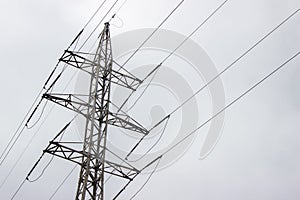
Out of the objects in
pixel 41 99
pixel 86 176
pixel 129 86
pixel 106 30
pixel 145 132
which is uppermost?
pixel 106 30

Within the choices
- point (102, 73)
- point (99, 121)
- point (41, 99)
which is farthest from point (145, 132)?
point (41, 99)

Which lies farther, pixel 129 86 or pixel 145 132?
pixel 129 86

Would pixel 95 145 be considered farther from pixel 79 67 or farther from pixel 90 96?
pixel 79 67

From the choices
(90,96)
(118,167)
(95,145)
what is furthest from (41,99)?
(118,167)

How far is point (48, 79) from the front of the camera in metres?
19.7

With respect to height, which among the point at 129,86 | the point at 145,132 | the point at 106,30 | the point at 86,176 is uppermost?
the point at 106,30

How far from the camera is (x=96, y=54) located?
19.2 m

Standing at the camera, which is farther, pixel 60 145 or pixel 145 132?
pixel 145 132

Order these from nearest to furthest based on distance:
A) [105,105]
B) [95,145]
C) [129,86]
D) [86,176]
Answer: [86,176]
[95,145]
[105,105]
[129,86]

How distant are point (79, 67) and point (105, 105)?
192 cm

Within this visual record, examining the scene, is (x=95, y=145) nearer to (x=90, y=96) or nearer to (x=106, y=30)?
(x=90, y=96)

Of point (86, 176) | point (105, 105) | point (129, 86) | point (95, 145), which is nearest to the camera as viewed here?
point (86, 176)

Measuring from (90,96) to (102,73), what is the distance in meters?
1.36

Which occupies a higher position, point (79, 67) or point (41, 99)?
point (79, 67)
